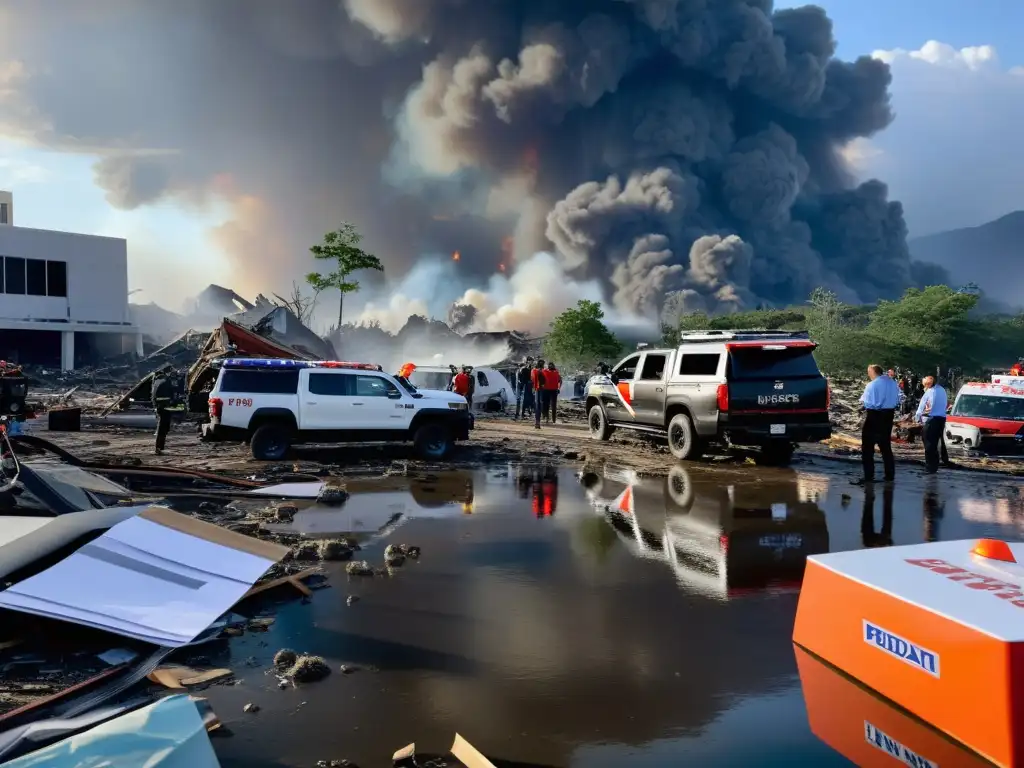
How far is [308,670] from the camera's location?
4.71 meters

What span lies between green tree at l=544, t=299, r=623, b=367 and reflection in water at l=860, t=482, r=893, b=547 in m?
50.5

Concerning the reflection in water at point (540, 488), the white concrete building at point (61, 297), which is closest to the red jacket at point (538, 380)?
the reflection in water at point (540, 488)

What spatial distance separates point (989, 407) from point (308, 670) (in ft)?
52.8

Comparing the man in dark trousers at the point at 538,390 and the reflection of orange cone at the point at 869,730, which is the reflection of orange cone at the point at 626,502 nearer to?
the reflection of orange cone at the point at 869,730

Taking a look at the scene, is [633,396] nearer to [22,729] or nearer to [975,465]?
[975,465]

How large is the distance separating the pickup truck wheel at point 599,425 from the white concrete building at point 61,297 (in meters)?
28.2

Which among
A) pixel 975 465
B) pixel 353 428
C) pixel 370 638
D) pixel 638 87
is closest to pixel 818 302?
pixel 975 465

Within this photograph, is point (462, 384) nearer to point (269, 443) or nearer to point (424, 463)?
point (424, 463)

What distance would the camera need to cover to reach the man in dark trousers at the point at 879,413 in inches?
454

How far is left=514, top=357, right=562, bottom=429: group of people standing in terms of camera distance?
68.3 feet

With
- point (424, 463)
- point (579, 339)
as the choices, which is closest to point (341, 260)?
point (579, 339)

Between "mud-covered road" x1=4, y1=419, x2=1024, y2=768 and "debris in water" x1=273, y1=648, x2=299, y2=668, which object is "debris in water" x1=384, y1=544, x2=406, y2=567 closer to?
"mud-covered road" x1=4, y1=419, x2=1024, y2=768

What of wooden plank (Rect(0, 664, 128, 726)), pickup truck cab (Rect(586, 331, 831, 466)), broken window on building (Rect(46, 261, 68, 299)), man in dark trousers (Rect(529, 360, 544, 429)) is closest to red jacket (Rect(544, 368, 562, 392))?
man in dark trousers (Rect(529, 360, 544, 429))

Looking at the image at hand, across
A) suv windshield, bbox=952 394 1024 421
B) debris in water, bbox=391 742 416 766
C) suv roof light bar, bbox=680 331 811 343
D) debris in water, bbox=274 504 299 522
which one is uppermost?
suv roof light bar, bbox=680 331 811 343
